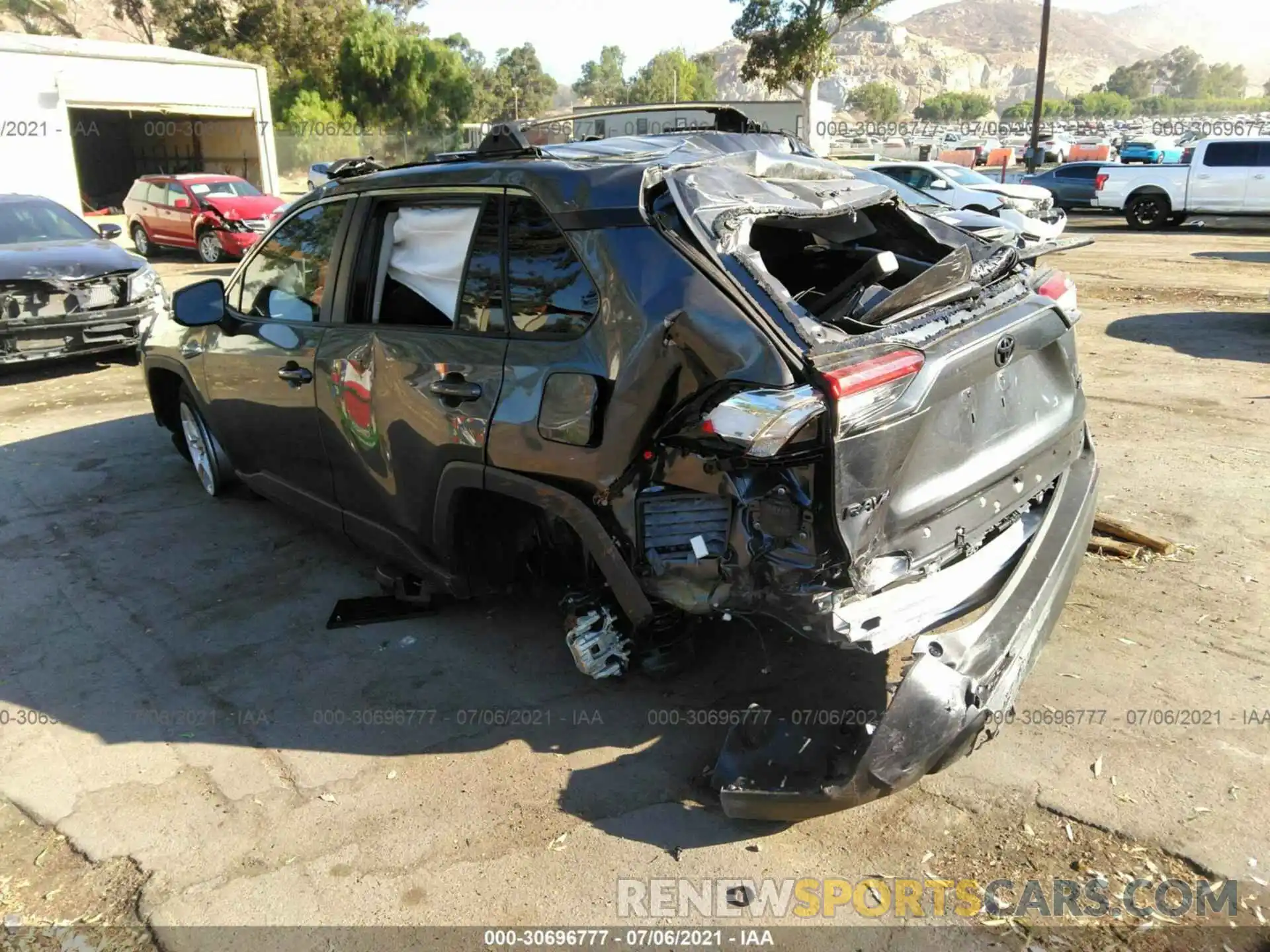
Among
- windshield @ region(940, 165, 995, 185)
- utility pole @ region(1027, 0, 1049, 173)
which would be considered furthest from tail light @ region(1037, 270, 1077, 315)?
utility pole @ region(1027, 0, 1049, 173)

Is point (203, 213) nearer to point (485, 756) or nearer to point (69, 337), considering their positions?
point (69, 337)

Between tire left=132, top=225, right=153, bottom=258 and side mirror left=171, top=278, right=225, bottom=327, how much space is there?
17.2 m

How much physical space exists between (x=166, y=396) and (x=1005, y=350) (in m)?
5.13

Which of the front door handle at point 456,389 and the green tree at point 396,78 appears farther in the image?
the green tree at point 396,78

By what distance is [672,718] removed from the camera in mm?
3439

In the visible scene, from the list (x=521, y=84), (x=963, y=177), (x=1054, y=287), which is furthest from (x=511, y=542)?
(x=521, y=84)

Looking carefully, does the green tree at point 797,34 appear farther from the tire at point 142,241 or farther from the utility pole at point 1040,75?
the tire at point 142,241

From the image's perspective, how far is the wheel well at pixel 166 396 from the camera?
581 cm

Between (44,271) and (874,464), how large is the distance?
29.8 ft

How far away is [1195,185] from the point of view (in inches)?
753

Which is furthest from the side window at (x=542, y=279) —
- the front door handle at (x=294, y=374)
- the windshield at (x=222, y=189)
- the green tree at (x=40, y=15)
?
the green tree at (x=40, y=15)

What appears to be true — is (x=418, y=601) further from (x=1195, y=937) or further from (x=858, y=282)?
(x=1195, y=937)

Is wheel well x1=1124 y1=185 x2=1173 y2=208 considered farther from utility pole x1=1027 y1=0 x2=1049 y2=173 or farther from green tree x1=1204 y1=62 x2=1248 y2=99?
green tree x1=1204 y1=62 x2=1248 y2=99

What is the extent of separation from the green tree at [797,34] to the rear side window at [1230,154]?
17.7 meters
